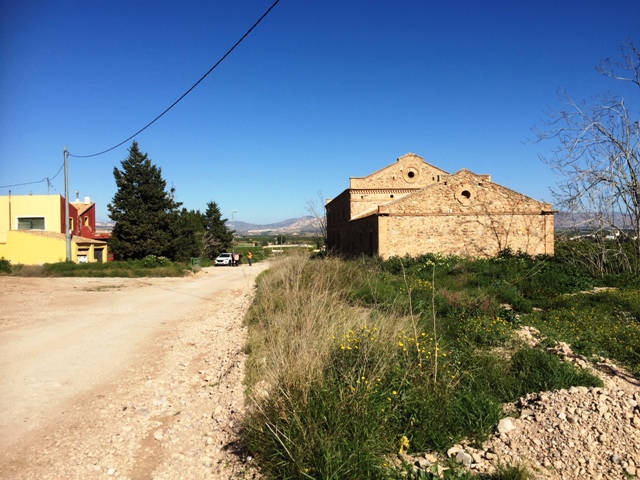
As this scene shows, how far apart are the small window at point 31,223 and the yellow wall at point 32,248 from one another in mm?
6175

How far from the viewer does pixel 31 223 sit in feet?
111

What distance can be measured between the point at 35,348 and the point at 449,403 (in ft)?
26.1

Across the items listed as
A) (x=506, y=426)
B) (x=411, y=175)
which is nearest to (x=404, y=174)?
(x=411, y=175)

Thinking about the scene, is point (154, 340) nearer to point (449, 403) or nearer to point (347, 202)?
point (449, 403)

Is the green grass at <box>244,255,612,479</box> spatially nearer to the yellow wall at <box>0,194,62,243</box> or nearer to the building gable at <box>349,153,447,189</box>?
the building gable at <box>349,153,447,189</box>

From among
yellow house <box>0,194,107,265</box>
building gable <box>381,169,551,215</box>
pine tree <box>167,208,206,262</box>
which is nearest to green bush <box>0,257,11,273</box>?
yellow house <box>0,194,107,265</box>

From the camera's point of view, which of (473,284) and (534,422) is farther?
(473,284)

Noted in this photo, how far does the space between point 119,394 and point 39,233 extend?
1115 inches

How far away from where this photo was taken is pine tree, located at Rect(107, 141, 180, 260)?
3097cm

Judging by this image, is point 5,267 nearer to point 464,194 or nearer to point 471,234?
point 464,194

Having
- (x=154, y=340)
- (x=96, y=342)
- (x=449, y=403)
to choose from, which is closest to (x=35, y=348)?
(x=96, y=342)

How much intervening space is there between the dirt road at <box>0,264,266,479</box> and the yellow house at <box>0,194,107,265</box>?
59.1 ft

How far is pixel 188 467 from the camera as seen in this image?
411 centimetres

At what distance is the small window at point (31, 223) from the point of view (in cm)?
3381
